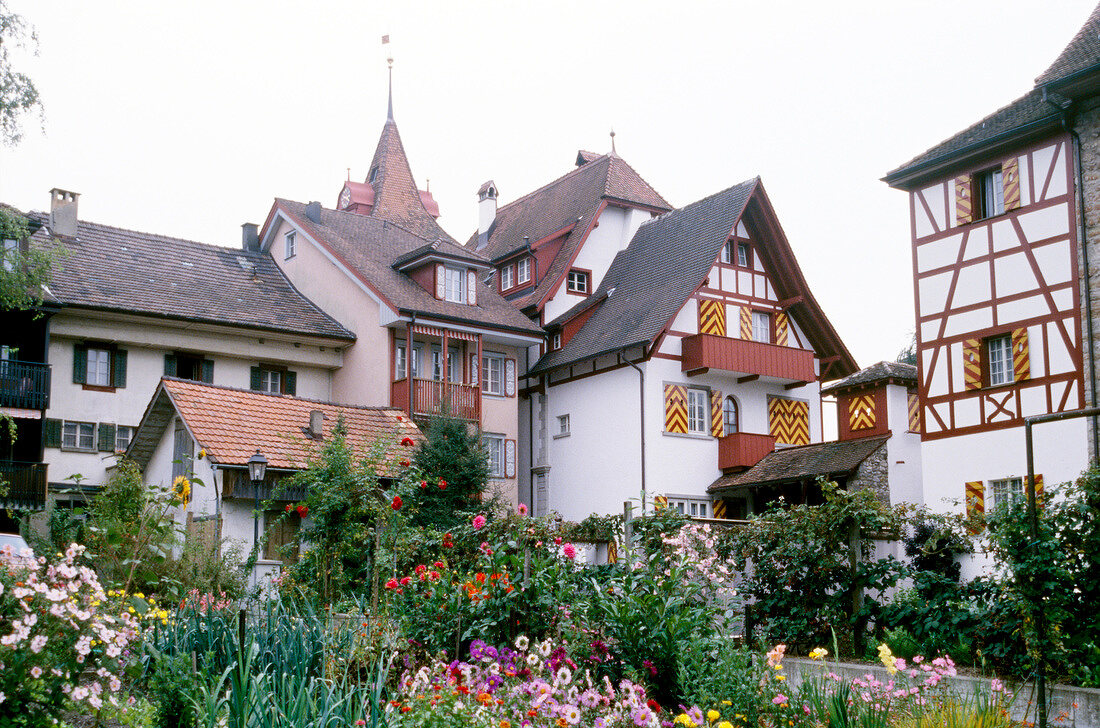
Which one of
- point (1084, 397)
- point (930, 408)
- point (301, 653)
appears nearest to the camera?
point (301, 653)

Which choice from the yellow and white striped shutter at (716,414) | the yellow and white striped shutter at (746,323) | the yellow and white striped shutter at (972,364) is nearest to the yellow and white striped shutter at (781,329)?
the yellow and white striped shutter at (746,323)

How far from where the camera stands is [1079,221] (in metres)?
23.3

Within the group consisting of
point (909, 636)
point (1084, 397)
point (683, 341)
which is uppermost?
point (683, 341)

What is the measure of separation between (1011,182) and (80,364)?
889 inches

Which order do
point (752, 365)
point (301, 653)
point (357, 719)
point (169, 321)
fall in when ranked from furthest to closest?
point (752, 365) → point (169, 321) → point (301, 653) → point (357, 719)

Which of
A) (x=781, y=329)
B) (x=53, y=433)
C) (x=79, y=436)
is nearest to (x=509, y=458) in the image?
(x=781, y=329)

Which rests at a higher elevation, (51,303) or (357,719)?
(51,303)

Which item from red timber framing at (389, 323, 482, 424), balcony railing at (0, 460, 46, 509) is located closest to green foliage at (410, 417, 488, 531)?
red timber framing at (389, 323, 482, 424)

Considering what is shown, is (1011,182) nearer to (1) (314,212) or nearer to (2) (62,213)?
(1) (314,212)

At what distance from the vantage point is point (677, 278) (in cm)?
3309

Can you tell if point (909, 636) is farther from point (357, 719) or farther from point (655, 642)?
point (357, 719)

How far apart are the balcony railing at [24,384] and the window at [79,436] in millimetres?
1335

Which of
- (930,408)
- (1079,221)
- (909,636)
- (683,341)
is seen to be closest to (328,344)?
(683,341)

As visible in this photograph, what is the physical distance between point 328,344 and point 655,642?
86.0ft
